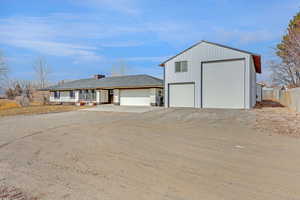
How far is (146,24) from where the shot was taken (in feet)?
60.7

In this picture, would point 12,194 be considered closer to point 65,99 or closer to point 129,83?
point 129,83

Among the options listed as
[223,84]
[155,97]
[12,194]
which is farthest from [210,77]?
[12,194]

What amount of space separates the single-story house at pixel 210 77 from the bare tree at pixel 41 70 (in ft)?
119

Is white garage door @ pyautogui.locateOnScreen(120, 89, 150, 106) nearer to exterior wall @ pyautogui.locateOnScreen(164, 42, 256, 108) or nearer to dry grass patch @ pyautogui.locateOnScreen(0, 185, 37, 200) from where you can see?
exterior wall @ pyautogui.locateOnScreen(164, 42, 256, 108)

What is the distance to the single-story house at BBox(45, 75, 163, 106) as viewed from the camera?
923 inches

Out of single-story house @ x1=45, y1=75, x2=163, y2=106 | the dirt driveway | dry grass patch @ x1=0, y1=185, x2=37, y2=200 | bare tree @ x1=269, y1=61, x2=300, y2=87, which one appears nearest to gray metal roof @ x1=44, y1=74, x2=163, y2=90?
single-story house @ x1=45, y1=75, x2=163, y2=106

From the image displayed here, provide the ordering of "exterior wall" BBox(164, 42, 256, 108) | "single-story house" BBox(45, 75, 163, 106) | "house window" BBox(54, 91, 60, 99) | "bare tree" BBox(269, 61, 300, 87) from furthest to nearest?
"house window" BBox(54, 91, 60, 99), "bare tree" BBox(269, 61, 300, 87), "single-story house" BBox(45, 75, 163, 106), "exterior wall" BBox(164, 42, 256, 108)

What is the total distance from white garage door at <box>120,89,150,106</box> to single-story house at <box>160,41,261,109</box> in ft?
13.2

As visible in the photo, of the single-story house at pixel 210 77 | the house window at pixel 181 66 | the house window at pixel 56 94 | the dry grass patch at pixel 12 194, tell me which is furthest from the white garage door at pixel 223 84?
the house window at pixel 56 94

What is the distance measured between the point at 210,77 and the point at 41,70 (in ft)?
136

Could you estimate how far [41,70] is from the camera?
4684cm

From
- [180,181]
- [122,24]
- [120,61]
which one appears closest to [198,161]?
[180,181]

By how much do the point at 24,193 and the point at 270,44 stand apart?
28915 millimetres

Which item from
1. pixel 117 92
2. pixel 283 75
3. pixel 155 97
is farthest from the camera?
pixel 283 75
